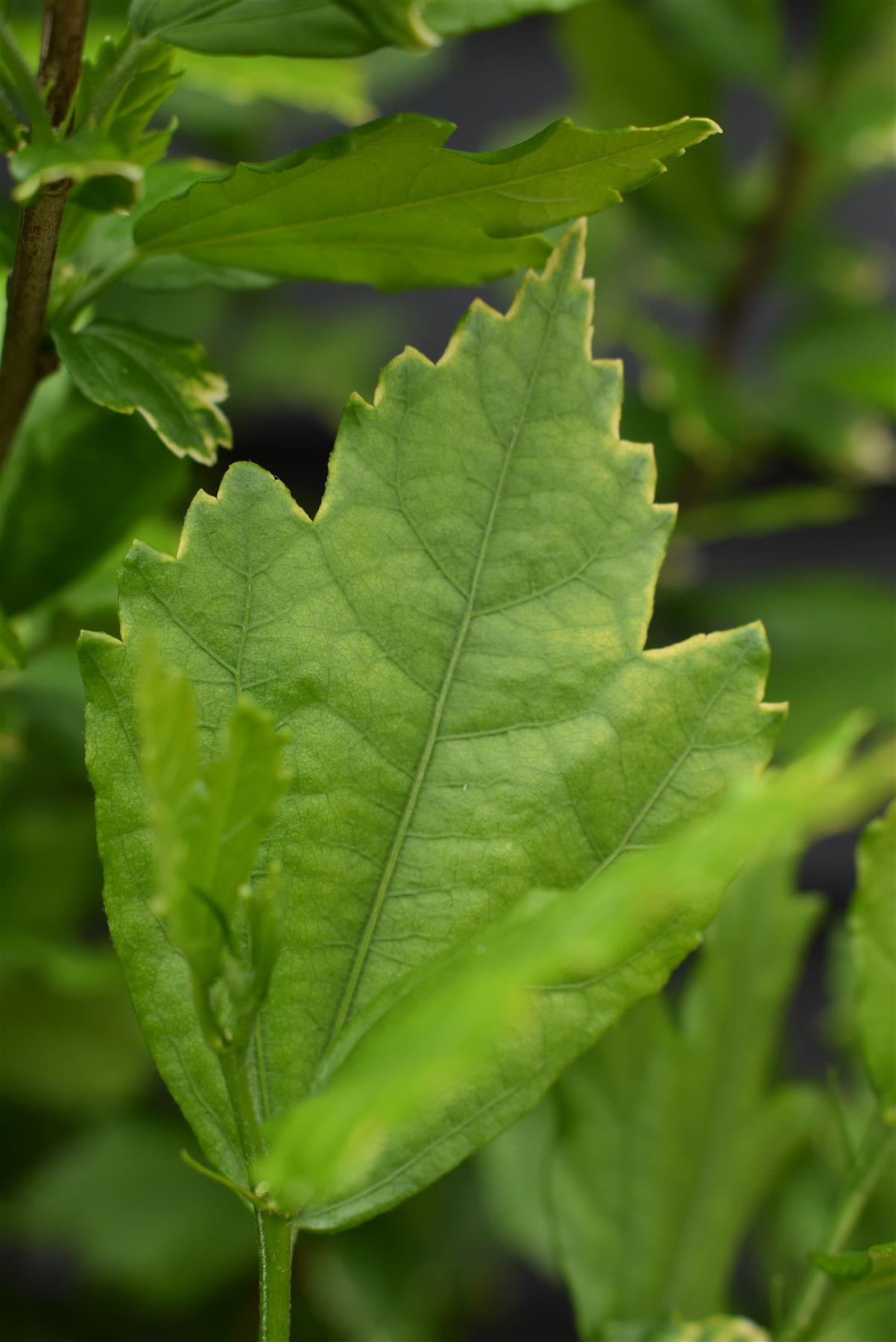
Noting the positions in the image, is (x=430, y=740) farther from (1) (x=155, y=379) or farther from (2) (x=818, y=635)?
(2) (x=818, y=635)

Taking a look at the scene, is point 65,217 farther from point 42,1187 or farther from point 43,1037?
point 42,1187

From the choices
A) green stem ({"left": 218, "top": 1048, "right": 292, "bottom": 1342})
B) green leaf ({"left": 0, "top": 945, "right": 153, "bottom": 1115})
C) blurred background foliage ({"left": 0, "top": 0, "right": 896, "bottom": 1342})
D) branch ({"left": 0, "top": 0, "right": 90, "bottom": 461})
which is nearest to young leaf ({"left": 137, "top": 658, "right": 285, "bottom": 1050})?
green stem ({"left": 218, "top": 1048, "right": 292, "bottom": 1342})

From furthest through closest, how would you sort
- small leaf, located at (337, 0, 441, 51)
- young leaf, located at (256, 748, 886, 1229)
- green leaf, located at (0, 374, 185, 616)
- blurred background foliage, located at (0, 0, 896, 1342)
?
blurred background foliage, located at (0, 0, 896, 1342) < green leaf, located at (0, 374, 185, 616) < small leaf, located at (337, 0, 441, 51) < young leaf, located at (256, 748, 886, 1229)

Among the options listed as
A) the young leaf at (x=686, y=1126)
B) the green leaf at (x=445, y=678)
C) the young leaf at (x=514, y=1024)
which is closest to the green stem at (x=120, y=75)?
the green leaf at (x=445, y=678)

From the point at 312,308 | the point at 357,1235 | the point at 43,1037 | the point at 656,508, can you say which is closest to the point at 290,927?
the point at 656,508

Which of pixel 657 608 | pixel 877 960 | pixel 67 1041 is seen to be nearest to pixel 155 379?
pixel 877 960

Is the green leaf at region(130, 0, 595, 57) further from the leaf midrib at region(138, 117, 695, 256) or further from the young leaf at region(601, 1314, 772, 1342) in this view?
the young leaf at region(601, 1314, 772, 1342)
